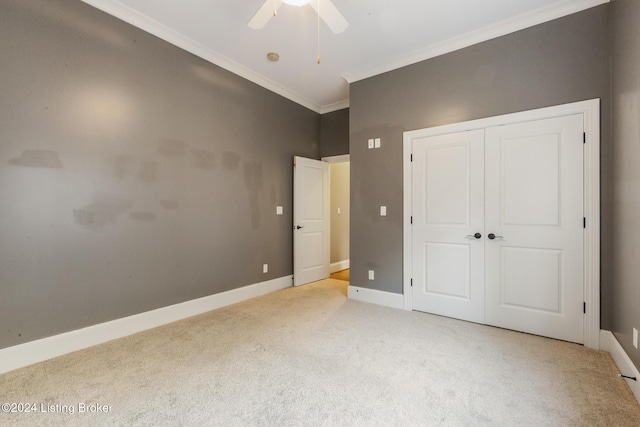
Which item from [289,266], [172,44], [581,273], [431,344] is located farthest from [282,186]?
[581,273]

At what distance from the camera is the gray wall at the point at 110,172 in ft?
6.90

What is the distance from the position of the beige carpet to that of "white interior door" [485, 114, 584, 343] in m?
0.26

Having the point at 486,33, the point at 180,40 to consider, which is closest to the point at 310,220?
the point at 180,40

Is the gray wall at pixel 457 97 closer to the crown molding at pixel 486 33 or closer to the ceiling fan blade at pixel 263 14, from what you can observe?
the crown molding at pixel 486 33

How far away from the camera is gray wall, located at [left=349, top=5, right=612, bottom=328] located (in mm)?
2406

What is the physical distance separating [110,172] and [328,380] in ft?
8.36

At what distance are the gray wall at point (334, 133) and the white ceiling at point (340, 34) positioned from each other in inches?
40.4

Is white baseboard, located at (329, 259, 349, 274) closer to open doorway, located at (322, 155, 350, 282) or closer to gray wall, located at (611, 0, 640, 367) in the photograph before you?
open doorway, located at (322, 155, 350, 282)

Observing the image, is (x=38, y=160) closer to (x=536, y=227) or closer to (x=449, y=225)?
(x=449, y=225)

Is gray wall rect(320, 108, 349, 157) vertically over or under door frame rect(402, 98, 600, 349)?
over

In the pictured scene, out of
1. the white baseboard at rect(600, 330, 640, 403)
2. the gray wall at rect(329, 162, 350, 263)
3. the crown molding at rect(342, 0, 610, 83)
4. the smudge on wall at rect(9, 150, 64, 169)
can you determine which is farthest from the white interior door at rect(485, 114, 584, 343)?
the smudge on wall at rect(9, 150, 64, 169)

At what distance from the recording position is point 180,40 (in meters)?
3.02

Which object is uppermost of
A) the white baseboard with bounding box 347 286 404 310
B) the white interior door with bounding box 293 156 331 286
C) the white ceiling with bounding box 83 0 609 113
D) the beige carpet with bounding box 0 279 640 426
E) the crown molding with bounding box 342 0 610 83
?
the white ceiling with bounding box 83 0 609 113

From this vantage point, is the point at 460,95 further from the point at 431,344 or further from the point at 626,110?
the point at 431,344
